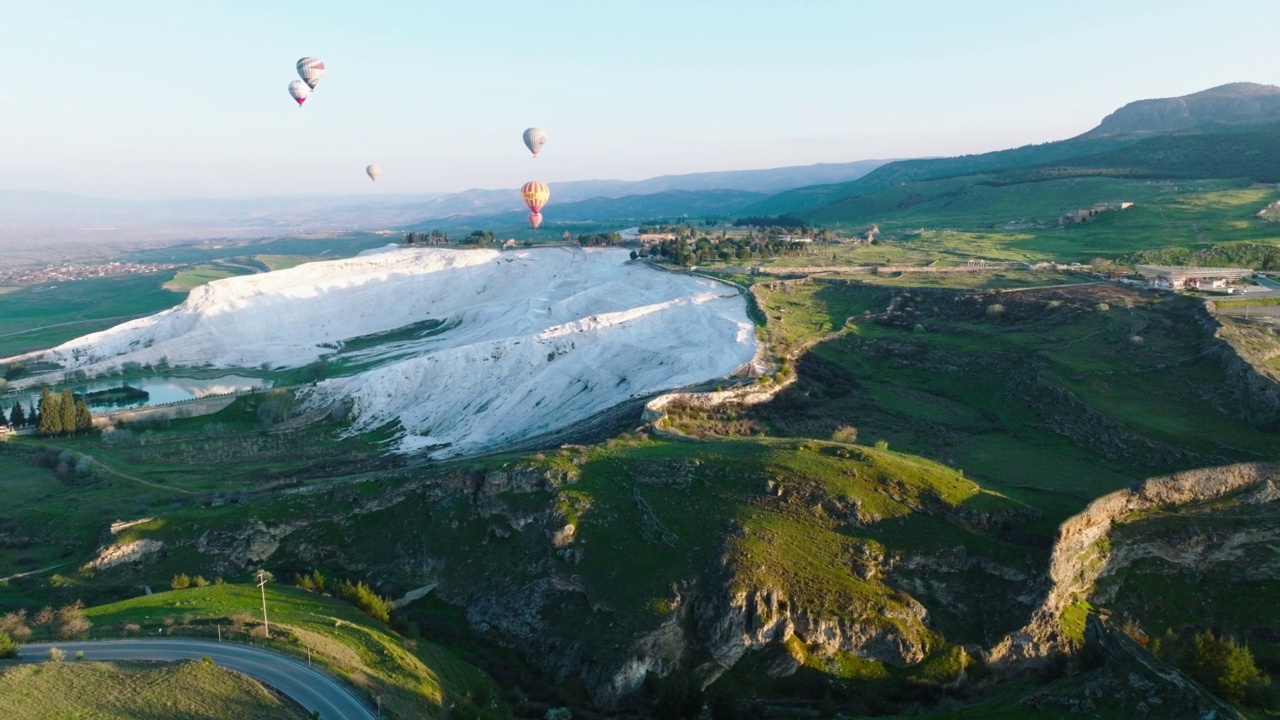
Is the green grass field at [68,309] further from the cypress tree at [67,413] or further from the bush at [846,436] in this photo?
the bush at [846,436]

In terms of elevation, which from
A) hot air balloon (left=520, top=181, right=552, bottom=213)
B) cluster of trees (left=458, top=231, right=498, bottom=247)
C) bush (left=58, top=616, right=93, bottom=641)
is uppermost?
hot air balloon (left=520, top=181, right=552, bottom=213)

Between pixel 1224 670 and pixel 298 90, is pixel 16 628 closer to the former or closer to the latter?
pixel 1224 670

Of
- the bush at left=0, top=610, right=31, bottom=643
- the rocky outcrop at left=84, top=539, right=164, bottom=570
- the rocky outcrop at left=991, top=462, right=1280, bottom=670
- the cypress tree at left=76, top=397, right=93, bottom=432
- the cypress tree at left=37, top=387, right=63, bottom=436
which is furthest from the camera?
the cypress tree at left=76, top=397, right=93, bottom=432

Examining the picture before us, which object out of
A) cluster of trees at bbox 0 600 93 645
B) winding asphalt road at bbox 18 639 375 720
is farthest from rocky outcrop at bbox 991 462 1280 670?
cluster of trees at bbox 0 600 93 645

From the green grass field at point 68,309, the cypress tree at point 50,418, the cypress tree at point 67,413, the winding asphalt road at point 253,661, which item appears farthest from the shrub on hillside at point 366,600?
the green grass field at point 68,309

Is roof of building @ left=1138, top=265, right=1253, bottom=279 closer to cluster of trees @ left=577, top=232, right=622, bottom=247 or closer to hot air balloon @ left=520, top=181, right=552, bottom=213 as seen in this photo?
hot air balloon @ left=520, top=181, right=552, bottom=213

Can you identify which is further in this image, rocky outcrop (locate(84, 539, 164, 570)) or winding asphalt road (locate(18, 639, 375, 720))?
rocky outcrop (locate(84, 539, 164, 570))

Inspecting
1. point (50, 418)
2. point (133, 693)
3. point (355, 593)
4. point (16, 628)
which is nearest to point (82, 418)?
point (50, 418)

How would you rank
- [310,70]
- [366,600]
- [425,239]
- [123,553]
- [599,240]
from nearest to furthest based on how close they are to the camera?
[366,600]
[123,553]
[310,70]
[599,240]
[425,239]
